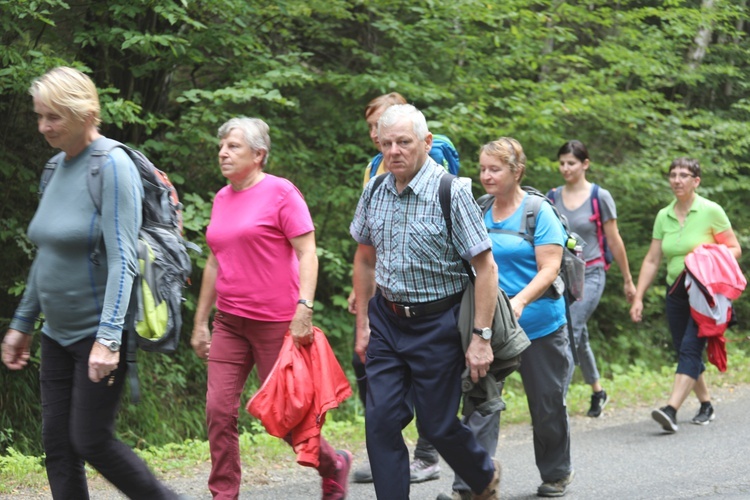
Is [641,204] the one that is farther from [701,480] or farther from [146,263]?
[146,263]

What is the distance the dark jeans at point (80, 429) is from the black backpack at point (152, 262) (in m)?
0.13

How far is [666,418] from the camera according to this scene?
733cm

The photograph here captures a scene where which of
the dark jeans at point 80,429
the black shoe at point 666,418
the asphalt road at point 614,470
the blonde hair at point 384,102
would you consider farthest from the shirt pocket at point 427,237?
the black shoe at point 666,418

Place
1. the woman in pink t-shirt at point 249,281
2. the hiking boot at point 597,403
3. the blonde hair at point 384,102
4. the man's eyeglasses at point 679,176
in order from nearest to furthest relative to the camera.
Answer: the woman in pink t-shirt at point 249,281, the blonde hair at point 384,102, the man's eyeglasses at point 679,176, the hiking boot at point 597,403

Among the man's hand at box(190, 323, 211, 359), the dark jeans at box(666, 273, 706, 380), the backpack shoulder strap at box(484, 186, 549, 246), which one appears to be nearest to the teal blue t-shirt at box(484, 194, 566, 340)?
the backpack shoulder strap at box(484, 186, 549, 246)

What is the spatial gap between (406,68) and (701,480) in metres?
5.62

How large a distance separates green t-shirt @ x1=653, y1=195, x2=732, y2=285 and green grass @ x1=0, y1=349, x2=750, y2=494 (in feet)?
5.36

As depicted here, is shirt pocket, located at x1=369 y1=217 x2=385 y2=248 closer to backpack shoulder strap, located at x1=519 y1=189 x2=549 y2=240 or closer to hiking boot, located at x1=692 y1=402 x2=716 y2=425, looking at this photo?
backpack shoulder strap, located at x1=519 y1=189 x2=549 y2=240

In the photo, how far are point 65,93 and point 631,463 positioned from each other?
14.6 ft

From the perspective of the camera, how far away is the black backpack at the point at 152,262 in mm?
3800

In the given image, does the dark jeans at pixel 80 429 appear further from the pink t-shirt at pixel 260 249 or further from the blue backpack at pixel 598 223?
the blue backpack at pixel 598 223

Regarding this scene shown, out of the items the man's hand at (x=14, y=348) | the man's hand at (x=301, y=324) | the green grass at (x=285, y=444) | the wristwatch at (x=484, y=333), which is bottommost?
the green grass at (x=285, y=444)

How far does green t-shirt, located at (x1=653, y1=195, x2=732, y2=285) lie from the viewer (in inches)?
299

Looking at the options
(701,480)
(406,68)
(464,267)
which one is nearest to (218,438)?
(464,267)
